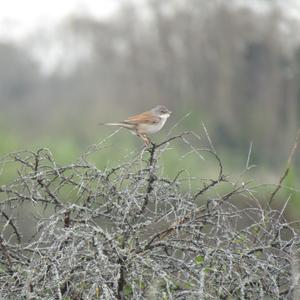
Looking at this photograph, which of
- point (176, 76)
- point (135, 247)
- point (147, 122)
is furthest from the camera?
point (176, 76)

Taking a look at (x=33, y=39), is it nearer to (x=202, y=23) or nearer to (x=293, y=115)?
→ (x=202, y=23)

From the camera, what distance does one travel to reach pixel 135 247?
9.82 feet

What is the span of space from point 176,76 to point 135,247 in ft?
98.2

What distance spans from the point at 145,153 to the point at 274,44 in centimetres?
2563

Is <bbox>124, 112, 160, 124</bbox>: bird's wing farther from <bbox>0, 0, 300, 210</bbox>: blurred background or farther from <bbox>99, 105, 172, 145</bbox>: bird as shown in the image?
<bbox>0, 0, 300, 210</bbox>: blurred background

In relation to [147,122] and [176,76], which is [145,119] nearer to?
[147,122]

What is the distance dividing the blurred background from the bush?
22.1m

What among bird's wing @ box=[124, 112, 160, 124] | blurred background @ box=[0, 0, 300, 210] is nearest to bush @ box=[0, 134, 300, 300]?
bird's wing @ box=[124, 112, 160, 124]

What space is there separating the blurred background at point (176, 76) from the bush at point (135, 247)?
2211cm

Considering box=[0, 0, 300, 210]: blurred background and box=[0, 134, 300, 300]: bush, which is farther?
box=[0, 0, 300, 210]: blurred background

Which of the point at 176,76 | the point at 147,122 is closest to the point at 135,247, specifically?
the point at 147,122

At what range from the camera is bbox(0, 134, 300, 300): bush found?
2.78 meters

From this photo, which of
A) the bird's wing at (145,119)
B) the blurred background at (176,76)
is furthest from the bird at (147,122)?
the blurred background at (176,76)

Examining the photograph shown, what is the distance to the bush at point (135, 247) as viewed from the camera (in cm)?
278
